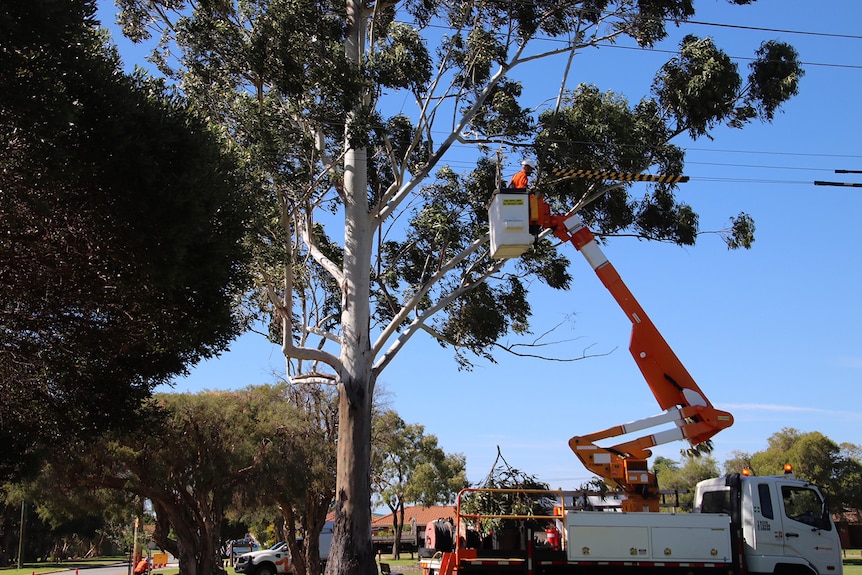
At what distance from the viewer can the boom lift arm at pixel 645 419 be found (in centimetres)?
1416

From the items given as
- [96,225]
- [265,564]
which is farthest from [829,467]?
[96,225]

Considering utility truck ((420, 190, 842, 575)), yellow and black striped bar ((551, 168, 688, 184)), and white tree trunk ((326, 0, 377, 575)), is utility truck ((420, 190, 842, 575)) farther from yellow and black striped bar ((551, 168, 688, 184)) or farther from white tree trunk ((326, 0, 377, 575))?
white tree trunk ((326, 0, 377, 575))

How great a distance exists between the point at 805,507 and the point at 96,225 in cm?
1205

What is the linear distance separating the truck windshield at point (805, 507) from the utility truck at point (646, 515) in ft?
0.06

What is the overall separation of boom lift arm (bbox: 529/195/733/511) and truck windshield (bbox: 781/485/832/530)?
4.97ft

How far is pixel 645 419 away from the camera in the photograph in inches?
569

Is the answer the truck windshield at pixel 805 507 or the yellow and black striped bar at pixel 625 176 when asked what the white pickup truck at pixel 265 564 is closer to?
the yellow and black striped bar at pixel 625 176

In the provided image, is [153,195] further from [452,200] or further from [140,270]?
[452,200]

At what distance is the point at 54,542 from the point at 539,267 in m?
69.0

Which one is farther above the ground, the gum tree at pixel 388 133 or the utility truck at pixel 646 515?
the gum tree at pixel 388 133

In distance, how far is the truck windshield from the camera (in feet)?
45.0

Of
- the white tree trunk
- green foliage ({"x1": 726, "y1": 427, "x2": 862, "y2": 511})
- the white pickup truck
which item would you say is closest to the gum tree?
the white tree trunk

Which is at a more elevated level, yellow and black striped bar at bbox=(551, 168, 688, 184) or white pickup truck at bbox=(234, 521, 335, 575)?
yellow and black striped bar at bbox=(551, 168, 688, 184)

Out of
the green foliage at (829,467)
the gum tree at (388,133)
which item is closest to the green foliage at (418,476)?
the green foliage at (829,467)
